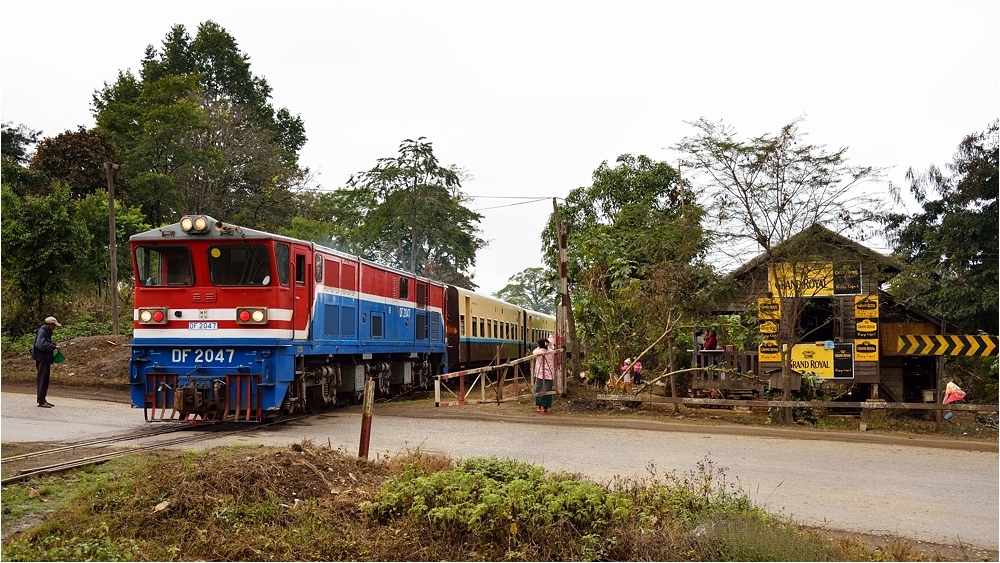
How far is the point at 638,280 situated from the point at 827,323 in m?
5.13

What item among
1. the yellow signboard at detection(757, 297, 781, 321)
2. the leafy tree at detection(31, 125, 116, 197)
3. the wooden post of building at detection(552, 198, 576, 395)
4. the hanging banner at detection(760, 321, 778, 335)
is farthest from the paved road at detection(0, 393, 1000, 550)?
the leafy tree at detection(31, 125, 116, 197)

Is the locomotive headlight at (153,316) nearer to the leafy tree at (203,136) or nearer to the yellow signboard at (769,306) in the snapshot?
the yellow signboard at (769,306)

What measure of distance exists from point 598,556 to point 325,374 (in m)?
10.1

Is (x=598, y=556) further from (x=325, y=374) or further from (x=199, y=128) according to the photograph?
(x=199, y=128)

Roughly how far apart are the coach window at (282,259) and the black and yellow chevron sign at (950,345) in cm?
1219

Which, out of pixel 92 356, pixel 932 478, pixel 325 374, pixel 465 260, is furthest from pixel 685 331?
pixel 465 260

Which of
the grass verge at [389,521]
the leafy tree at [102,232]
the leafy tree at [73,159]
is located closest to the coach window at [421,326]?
the grass verge at [389,521]

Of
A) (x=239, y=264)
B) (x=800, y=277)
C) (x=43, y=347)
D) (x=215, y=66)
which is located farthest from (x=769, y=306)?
(x=215, y=66)

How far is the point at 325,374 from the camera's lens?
51.1 feet

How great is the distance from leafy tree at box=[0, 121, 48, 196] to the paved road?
1949 centimetres

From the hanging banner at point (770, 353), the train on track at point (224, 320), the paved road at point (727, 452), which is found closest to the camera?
the paved road at point (727, 452)

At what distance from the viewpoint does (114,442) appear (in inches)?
458

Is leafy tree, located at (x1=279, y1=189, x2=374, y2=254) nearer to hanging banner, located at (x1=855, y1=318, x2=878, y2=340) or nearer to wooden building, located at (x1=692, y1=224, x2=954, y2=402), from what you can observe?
wooden building, located at (x1=692, y1=224, x2=954, y2=402)

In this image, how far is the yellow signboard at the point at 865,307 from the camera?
2198cm
